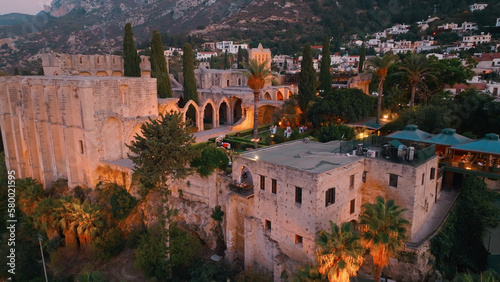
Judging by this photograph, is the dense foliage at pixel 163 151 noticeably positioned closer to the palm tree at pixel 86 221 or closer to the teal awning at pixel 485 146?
the palm tree at pixel 86 221

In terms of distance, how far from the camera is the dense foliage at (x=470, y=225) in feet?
57.8

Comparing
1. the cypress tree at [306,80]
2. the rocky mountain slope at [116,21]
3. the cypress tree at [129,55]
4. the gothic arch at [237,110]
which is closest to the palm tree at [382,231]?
the cypress tree at [306,80]

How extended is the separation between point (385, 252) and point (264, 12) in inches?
5433

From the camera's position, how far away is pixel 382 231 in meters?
12.6

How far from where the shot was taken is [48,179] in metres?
29.6

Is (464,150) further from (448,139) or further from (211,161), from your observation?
(211,161)

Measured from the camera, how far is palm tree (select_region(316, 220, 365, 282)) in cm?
1216

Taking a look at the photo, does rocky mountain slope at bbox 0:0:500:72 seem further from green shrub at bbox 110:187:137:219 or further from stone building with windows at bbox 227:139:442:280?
green shrub at bbox 110:187:137:219

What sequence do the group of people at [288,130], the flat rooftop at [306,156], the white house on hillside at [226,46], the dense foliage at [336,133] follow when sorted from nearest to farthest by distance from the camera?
the flat rooftop at [306,156] < the dense foliage at [336,133] < the group of people at [288,130] < the white house on hillside at [226,46]

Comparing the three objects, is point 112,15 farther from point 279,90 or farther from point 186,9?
point 279,90

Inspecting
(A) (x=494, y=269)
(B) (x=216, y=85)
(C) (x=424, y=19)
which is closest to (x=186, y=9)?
(C) (x=424, y=19)

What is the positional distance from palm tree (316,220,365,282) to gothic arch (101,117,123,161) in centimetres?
1922

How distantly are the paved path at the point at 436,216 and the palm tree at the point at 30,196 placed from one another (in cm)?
2823

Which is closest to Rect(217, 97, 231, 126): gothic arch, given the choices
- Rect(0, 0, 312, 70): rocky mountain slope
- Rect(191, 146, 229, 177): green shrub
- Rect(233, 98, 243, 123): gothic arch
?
Rect(233, 98, 243, 123): gothic arch
